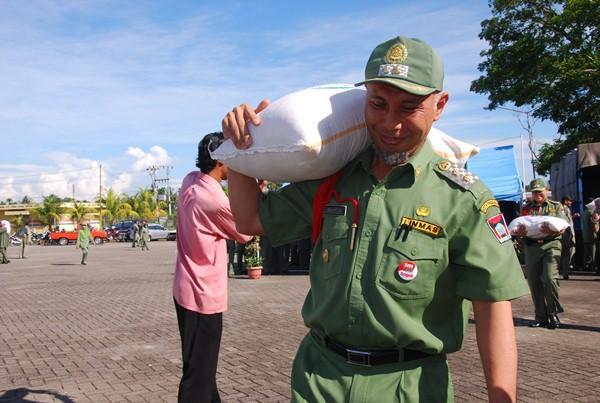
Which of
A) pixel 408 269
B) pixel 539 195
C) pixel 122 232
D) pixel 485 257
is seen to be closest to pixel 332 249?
pixel 408 269

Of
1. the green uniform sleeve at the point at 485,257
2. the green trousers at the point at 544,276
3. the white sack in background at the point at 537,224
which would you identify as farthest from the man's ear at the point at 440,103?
the green trousers at the point at 544,276

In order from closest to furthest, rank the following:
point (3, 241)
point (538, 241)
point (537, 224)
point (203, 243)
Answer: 1. point (203, 243)
2. point (537, 224)
3. point (538, 241)
4. point (3, 241)

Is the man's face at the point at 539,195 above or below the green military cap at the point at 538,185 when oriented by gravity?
below

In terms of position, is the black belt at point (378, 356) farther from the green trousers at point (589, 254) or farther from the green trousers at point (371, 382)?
the green trousers at point (589, 254)

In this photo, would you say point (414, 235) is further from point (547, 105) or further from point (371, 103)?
point (547, 105)

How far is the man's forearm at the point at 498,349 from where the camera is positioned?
1.66 metres

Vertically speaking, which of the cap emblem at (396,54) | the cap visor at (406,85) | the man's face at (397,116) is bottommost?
the man's face at (397,116)

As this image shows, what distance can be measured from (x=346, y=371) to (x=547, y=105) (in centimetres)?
2223

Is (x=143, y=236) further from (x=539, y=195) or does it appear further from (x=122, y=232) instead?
(x=539, y=195)

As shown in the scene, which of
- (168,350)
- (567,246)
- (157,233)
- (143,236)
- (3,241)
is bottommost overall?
(168,350)

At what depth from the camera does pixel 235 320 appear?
8.55 m

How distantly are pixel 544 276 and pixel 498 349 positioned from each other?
6.39 metres

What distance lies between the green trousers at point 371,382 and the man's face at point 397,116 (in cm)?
67

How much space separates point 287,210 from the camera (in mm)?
2100
